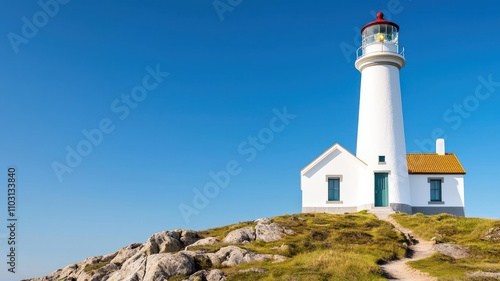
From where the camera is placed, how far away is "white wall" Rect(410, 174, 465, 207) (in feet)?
128

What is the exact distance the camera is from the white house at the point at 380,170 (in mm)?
38500

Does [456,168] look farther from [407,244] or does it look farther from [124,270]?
[124,270]

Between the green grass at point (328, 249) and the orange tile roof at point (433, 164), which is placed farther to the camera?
the orange tile roof at point (433, 164)

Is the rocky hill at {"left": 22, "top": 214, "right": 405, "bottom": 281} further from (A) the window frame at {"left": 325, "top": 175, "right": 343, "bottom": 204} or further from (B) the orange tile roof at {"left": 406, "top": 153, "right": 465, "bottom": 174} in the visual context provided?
(B) the orange tile roof at {"left": 406, "top": 153, "right": 465, "bottom": 174}

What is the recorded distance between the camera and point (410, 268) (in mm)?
20500

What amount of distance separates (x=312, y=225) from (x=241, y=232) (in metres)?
5.72

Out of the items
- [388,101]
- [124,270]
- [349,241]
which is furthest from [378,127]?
[124,270]

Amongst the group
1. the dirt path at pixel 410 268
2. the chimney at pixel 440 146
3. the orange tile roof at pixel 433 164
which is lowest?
the dirt path at pixel 410 268

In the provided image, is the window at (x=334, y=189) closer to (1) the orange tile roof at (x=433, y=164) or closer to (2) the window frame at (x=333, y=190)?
(2) the window frame at (x=333, y=190)

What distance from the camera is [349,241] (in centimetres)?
2578

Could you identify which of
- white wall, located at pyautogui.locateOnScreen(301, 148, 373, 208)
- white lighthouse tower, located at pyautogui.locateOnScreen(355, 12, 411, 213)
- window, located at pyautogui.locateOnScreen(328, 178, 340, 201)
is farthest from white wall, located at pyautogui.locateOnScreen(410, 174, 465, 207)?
window, located at pyautogui.locateOnScreen(328, 178, 340, 201)

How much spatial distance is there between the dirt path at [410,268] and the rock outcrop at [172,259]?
4730 mm

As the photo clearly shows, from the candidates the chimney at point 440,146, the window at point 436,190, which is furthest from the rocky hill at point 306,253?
the chimney at point 440,146

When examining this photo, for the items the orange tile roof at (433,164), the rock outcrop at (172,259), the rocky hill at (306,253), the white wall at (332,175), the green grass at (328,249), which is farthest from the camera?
the orange tile roof at (433,164)
